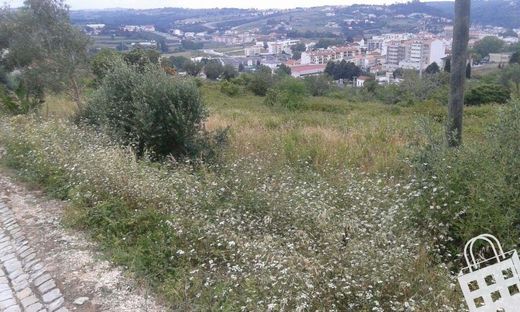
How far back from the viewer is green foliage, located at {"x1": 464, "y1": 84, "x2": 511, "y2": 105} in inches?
923

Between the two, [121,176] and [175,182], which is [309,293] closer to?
[175,182]

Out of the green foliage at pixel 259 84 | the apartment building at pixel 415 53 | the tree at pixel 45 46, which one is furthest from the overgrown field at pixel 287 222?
the apartment building at pixel 415 53

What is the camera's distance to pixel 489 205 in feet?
12.6

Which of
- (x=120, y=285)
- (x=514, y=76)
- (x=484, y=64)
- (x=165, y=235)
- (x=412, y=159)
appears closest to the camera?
→ (x=120, y=285)

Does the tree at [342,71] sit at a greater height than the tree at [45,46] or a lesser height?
lesser

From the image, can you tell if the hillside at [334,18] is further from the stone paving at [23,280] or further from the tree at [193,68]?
the stone paving at [23,280]

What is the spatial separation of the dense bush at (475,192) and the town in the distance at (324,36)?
34.9 m

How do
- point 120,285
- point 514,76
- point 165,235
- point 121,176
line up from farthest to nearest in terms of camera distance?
1. point 514,76
2. point 121,176
3. point 165,235
4. point 120,285

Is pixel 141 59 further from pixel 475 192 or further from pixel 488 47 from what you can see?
pixel 488 47

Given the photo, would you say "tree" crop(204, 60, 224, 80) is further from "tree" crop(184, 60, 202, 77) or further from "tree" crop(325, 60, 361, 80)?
"tree" crop(325, 60, 361, 80)

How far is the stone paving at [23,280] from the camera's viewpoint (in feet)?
13.6

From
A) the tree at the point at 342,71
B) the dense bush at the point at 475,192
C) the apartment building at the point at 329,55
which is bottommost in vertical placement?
the tree at the point at 342,71

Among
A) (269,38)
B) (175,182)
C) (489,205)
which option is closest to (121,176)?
(175,182)

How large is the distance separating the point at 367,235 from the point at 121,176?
3370 mm
